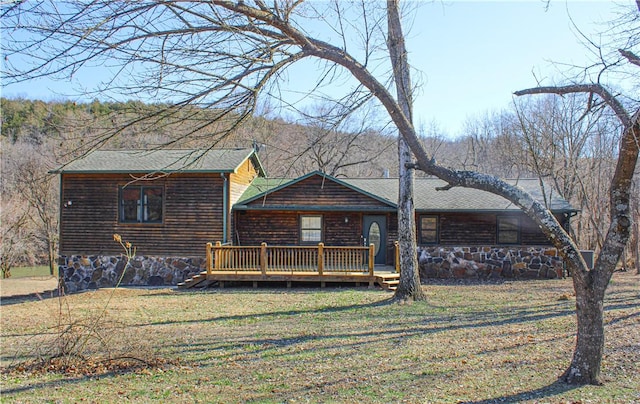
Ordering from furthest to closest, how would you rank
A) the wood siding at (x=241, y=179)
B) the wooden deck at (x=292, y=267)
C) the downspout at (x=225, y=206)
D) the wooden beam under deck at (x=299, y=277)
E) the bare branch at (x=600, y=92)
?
the wood siding at (x=241, y=179) → the downspout at (x=225, y=206) → the wooden deck at (x=292, y=267) → the wooden beam under deck at (x=299, y=277) → the bare branch at (x=600, y=92)

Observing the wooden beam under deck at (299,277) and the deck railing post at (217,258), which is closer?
the wooden beam under deck at (299,277)

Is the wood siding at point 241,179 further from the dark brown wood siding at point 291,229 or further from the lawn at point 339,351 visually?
the lawn at point 339,351

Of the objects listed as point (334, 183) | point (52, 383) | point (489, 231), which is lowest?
point (52, 383)

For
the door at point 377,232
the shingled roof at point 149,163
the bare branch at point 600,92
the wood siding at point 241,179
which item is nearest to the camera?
the bare branch at point 600,92

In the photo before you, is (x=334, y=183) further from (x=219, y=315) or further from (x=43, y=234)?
(x=43, y=234)

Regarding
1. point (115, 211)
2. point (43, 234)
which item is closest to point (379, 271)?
point (115, 211)

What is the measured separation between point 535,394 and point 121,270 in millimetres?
16496

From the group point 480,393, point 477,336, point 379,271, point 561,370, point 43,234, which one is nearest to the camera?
point 480,393

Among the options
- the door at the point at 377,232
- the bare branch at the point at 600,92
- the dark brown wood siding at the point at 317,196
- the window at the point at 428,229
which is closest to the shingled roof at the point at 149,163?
the dark brown wood siding at the point at 317,196

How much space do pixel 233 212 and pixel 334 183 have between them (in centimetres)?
396

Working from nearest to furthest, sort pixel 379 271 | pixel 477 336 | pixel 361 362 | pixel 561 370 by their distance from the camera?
1. pixel 561 370
2. pixel 361 362
3. pixel 477 336
4. pixel 379 271

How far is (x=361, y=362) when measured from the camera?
7.39 meters

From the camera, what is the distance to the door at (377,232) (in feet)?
65.1

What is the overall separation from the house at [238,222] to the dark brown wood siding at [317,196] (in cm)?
4
